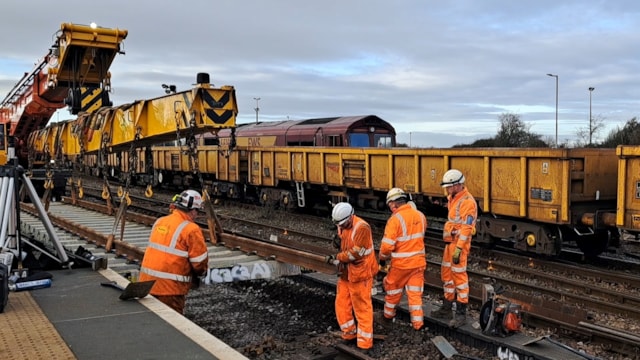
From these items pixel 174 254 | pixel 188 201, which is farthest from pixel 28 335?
pixel 188 201

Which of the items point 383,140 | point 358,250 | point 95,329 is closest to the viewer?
point 95,329

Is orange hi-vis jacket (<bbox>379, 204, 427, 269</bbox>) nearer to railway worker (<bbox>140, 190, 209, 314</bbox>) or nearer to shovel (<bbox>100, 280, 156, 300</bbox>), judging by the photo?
railway worker (<bbox>140, 190, 209, 314</bbox>)

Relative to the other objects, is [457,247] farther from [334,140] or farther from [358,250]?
[334,140]

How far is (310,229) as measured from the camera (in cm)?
1460

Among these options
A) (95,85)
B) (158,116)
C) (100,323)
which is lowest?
(100,323)

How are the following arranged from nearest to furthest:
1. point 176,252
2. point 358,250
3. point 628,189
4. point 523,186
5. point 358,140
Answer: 1. point 176,252
2. point 358,250
3. point 628,189
4. point 523,186
5. point 358,140

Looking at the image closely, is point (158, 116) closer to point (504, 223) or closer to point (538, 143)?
point (504, 223)

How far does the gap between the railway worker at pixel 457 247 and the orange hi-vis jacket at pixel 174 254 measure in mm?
2766

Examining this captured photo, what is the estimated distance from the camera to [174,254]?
5.16 meters

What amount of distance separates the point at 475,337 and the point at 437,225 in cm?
958

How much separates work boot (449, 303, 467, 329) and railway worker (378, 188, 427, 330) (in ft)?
1.11

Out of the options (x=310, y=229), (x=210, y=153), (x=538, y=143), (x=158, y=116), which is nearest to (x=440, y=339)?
(x=158, y=116)

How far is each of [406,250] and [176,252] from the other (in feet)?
7.98

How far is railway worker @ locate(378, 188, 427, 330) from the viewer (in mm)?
6066
